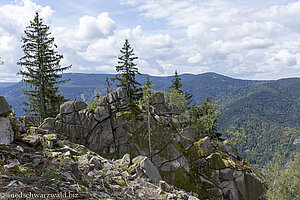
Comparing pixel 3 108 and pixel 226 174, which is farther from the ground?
pixel 3 108

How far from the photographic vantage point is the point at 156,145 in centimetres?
2391

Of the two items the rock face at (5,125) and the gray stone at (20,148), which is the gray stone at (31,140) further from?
the gray stone at (20,148)

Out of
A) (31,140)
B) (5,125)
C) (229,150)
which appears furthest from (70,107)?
(229,150)

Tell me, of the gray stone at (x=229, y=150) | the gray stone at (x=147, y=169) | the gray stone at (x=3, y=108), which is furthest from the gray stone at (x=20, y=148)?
the gray stone at (x=229, y=150)

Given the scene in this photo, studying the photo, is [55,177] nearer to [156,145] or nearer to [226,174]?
[156,145]

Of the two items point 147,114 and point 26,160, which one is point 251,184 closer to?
point 147,114

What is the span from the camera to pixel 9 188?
16.2 ft

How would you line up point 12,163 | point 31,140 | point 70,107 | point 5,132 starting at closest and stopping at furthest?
1. point 12,163
2. point 5,132
3. point 31,140
4. point 70,107

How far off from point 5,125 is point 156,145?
17892 millimetres

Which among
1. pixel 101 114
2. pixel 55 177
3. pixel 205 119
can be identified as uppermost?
pixel 55 177

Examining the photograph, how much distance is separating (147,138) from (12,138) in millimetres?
16946

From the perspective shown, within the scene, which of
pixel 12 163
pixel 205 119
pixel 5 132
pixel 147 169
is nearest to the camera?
pixel 12 163

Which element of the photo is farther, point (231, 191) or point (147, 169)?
point (231, 191)

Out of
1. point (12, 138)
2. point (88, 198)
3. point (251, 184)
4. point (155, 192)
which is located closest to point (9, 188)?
point (88, 198)
